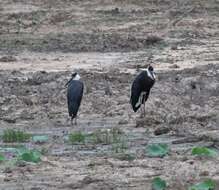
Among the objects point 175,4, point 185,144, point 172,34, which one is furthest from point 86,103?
point 175,4

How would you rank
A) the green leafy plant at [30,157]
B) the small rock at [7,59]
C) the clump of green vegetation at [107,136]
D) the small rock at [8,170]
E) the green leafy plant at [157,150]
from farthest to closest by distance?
1. the small rock at [7,59]
2. the clump of green vegetation at [107,136]
3. the green leafy plant at [157,150]
4. the green leafy plant at [30,157]
5. the small rock at [8,170]

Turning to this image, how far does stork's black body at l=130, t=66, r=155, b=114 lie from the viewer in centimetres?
1506

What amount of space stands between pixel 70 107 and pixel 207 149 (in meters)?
3.48

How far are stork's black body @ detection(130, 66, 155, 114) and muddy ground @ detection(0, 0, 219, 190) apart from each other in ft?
0.67

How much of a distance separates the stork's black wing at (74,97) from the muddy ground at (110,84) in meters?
0.25

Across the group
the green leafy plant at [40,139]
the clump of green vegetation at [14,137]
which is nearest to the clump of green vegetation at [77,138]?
the green leafy plant at [40,139]

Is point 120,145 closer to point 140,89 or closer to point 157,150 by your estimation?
point 157,150

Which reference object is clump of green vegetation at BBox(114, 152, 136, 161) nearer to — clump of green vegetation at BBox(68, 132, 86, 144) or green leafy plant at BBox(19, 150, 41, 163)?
green leafy plant at BBox(19, 150, 41, 163)

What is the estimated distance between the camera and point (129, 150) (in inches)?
482

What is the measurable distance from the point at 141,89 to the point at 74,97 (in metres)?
1.15

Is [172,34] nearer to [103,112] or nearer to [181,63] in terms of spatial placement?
[181,63]

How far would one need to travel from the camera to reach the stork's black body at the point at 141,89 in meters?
15.1

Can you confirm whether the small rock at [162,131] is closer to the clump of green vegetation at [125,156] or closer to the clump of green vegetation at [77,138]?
the clump of green vegetation at [77,138]

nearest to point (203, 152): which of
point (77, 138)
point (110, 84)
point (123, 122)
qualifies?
point (77, 138)
